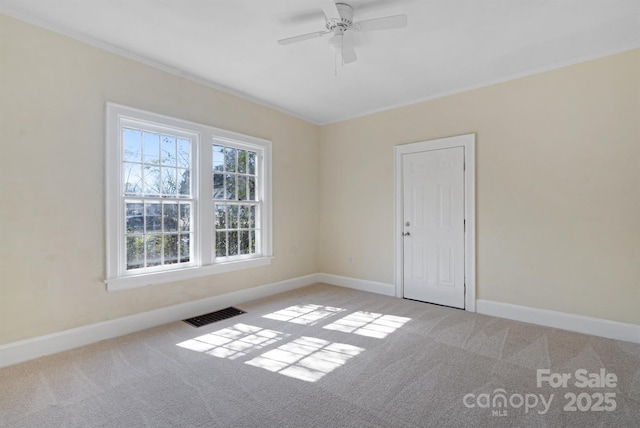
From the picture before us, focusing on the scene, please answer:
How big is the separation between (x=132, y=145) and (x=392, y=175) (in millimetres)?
3413

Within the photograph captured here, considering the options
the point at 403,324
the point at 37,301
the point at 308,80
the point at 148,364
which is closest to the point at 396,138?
the point at 308,80

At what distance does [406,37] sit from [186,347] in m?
3.55

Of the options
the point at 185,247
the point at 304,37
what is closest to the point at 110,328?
the point at 185,247

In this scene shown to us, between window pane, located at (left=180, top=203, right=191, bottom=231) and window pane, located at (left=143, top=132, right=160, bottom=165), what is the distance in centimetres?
59

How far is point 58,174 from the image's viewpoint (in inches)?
110

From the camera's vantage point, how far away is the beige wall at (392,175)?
264 centimetres

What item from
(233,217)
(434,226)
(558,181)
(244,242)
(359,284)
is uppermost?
(558,181)

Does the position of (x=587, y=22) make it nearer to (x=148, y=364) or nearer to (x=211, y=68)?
(x=211, y=68)

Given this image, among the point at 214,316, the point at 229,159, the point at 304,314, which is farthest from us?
the point at 229,159

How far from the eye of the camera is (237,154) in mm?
4379

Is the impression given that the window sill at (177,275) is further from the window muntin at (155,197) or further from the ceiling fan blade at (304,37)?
the ceiling fan blade at (304,37)

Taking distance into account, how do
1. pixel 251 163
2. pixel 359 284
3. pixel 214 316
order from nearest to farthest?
pixel 214 316 → pixel 251 163 → pixel 359 284

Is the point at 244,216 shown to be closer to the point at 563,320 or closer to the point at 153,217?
the point at 153,217

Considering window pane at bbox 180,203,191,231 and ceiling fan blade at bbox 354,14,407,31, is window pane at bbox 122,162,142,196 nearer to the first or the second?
window pane at bbox 180,203,191,231
